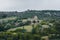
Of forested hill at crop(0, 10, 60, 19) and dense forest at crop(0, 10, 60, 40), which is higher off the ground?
forested hill at crop(0, 10, 60, 19)

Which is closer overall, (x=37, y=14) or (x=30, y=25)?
(x=30, y=25)

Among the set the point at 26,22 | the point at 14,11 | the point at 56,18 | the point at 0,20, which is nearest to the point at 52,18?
the point at 56,18

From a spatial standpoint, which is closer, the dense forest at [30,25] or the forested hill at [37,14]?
the dense forest at [30,25]

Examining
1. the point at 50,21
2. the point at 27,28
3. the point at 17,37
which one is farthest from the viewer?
the point at 50,21

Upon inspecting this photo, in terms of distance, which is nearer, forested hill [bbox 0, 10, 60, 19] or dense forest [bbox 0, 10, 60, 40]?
dense forest [bbox 0, 10, 60, 40]

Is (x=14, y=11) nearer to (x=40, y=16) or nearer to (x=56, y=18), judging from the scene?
(x=40, y=16)

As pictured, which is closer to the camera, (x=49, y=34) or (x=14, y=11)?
(x=49, y=34)

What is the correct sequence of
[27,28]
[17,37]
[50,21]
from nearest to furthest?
[17,37]
[27,28]
[50,21]

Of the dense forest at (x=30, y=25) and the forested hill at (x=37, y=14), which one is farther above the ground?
the forested hill at (x=37, y=14)

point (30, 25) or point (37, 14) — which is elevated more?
point (37, 14)

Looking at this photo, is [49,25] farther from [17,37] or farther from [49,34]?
[17,37]
